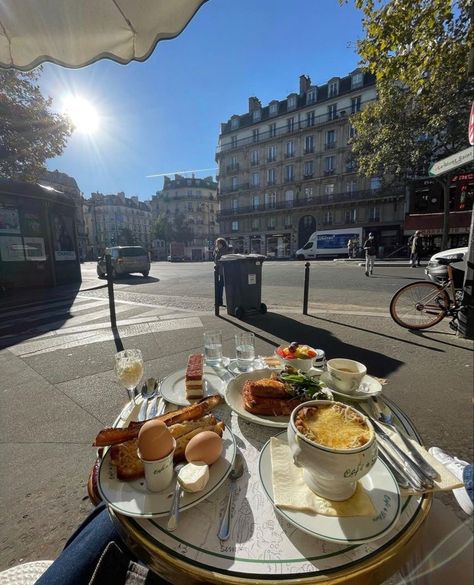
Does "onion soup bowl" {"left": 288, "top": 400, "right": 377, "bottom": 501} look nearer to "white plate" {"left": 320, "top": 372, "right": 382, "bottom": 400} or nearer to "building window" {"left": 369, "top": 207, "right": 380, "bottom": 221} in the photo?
"white plate" {"left": 320, "top": 372, "right": 382, "bottom": 400}

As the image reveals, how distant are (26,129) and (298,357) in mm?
15147

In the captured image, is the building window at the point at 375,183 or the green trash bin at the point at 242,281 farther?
the building window at the point at 375,183

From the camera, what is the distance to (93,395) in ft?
10.1

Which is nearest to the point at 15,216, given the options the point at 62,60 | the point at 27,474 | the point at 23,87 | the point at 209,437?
the point at 23,87

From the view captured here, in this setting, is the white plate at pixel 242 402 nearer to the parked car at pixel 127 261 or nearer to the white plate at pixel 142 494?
the white plate at pixel 142 494

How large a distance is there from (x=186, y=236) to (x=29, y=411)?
61.6 m

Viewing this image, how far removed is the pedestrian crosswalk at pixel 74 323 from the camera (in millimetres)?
4926

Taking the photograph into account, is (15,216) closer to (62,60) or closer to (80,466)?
(62,60)

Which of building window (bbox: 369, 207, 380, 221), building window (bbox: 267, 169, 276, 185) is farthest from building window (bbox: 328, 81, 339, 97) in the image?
building window (bbox: 369, 207, 380, 221)

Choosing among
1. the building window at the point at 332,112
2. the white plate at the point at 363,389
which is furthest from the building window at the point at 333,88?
the white plate at the point at 363,389

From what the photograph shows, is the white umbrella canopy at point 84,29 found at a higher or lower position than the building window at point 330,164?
lower

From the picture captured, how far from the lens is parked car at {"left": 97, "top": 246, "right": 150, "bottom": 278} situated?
49.8ft

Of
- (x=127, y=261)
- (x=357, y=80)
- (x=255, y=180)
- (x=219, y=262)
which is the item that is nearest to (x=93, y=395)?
(x=219, y=262)

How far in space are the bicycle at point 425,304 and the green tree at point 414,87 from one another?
344 centimetres
